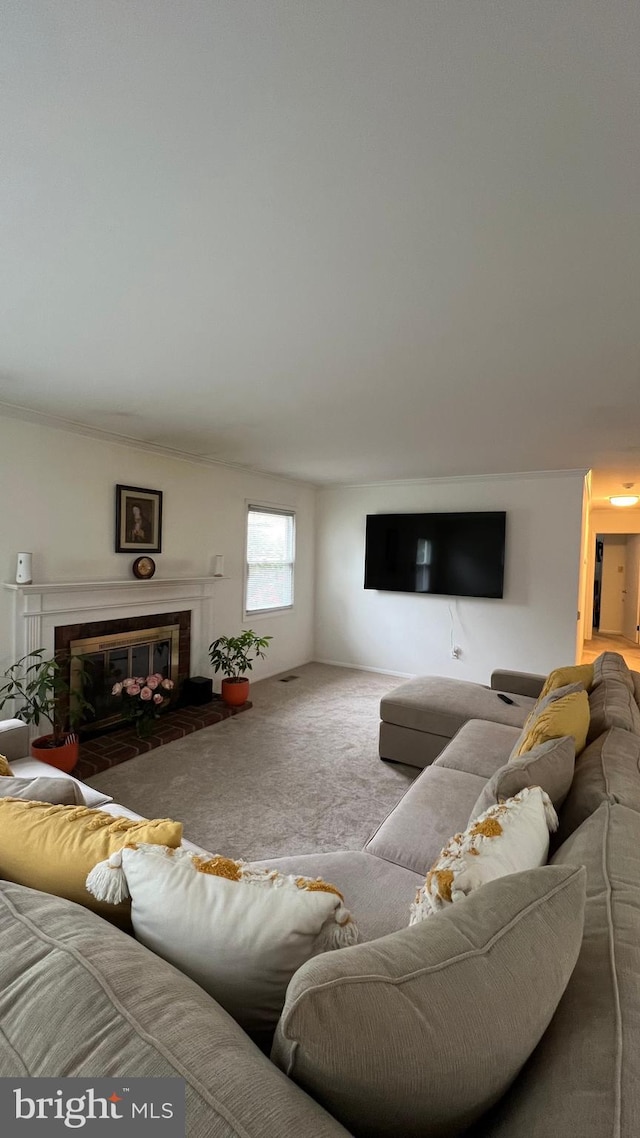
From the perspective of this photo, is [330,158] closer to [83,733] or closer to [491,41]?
[491,41]

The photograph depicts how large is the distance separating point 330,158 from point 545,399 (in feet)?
6.66

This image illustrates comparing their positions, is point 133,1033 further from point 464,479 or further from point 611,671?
point 464,479

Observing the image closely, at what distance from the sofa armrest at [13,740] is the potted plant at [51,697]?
19.7 inches

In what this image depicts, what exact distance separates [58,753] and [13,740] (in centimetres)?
58

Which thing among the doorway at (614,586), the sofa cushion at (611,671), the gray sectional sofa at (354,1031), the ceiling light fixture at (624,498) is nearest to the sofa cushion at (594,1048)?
the gray sectional sofa at (354,1031)

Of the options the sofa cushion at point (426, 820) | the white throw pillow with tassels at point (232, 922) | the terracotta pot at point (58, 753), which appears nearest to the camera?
the white throw pillow with tassels at point (232, 922)

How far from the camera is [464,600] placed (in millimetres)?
5383

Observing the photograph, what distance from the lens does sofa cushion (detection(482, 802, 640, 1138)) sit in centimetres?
53

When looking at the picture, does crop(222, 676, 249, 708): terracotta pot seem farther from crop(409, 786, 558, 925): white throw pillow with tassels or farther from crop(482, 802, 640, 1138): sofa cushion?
crop(482, 802, 640, 1138): sofa cushion

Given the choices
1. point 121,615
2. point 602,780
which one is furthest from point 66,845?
point 121,615

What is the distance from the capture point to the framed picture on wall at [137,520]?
3.77m

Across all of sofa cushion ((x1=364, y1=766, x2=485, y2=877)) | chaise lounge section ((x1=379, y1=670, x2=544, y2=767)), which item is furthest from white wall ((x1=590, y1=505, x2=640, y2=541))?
sofa cushion ((x1=364, y1=766, x2=485, y2=877))

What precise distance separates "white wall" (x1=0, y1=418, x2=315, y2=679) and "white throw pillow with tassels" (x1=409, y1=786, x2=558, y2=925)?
10.3 ft

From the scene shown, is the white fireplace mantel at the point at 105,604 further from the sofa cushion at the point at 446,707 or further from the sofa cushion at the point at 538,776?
the sofa cushion at the point at 538,776
